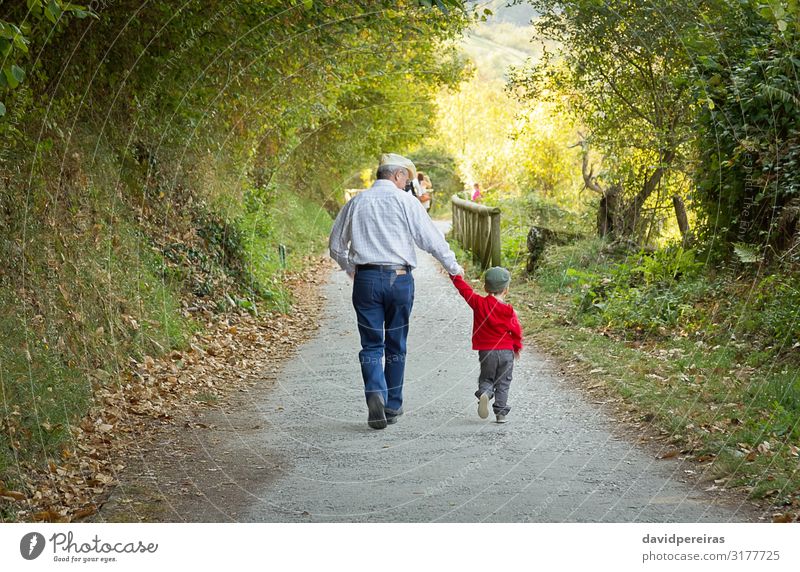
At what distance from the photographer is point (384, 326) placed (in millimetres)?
6895

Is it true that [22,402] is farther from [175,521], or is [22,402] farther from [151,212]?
[151,212]

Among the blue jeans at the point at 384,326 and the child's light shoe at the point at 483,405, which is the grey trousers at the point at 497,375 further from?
the blue jeans at the point at 384,326

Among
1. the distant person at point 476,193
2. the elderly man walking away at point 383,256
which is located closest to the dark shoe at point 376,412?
the elderly man walking away at point 383,256

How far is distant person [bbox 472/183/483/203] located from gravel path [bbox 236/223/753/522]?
8.56 ft

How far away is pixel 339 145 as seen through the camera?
20500mm

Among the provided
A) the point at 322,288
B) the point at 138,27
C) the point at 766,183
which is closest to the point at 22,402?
the point at 138,27

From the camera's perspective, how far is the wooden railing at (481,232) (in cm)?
1077

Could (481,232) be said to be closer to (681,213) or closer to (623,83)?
(623,83)

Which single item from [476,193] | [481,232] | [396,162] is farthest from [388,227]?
[481,232]

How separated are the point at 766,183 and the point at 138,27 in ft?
20.4

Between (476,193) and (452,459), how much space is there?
5.57m

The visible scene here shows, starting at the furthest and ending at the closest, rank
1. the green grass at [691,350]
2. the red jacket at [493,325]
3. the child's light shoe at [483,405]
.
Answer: the child's light shoe at [483,405], the red jacket at [493,325], the green grass at [691,350]

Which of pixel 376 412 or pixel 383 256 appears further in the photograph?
pixel 376 412

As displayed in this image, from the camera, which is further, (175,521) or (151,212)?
(151,212)
